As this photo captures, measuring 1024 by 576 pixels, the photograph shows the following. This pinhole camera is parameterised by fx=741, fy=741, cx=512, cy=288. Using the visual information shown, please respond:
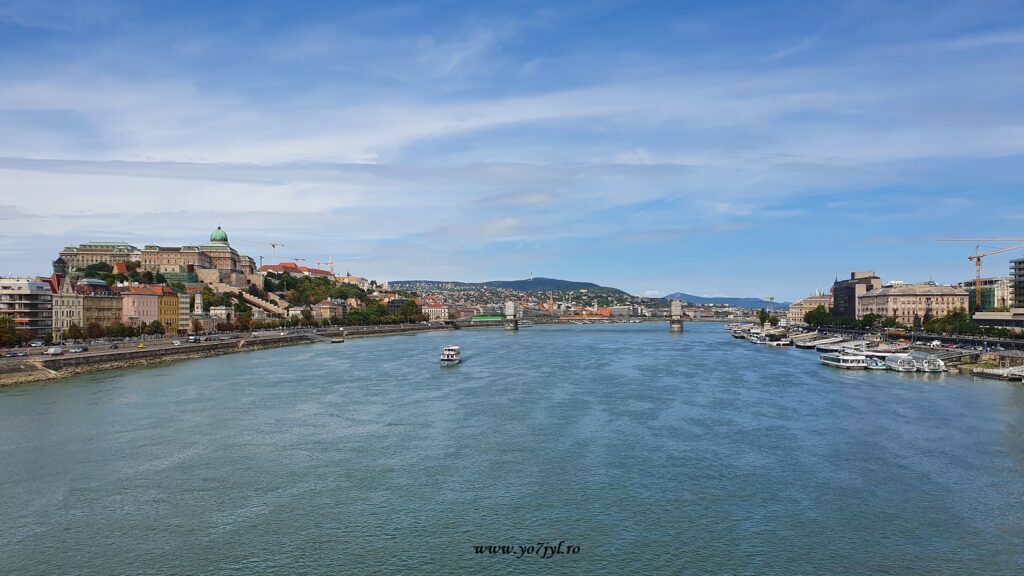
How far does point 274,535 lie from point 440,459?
5.97m

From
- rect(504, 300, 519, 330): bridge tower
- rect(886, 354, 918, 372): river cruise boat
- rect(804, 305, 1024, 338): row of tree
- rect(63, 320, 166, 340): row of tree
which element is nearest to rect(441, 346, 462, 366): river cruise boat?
rect(886, 354, 918, 372): river cruise boat

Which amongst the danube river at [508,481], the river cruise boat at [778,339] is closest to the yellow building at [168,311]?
the danube river at [508,481]

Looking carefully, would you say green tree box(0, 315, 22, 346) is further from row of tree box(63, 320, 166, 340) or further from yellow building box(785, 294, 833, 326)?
yellow building box(785, 294, 833, 326)

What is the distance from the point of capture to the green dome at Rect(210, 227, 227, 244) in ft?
339

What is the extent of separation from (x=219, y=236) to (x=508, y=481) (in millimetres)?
96353

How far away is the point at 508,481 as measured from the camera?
669 inches

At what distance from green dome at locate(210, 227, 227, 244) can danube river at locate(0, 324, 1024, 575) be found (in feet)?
251

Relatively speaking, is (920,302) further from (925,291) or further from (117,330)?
(117,330)

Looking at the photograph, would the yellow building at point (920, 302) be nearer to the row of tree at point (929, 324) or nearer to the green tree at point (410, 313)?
the row of tree at point (929, 324)

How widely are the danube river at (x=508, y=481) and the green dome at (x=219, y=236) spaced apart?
251ft

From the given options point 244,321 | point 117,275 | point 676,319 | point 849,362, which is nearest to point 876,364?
point 849,362

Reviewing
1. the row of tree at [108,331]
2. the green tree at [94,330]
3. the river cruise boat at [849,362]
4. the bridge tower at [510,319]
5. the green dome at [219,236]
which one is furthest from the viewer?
the bridge tower at [510,319]

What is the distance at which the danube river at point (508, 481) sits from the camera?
12.8 metres

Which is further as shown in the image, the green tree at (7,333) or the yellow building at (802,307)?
the yellow building at (802,307)
